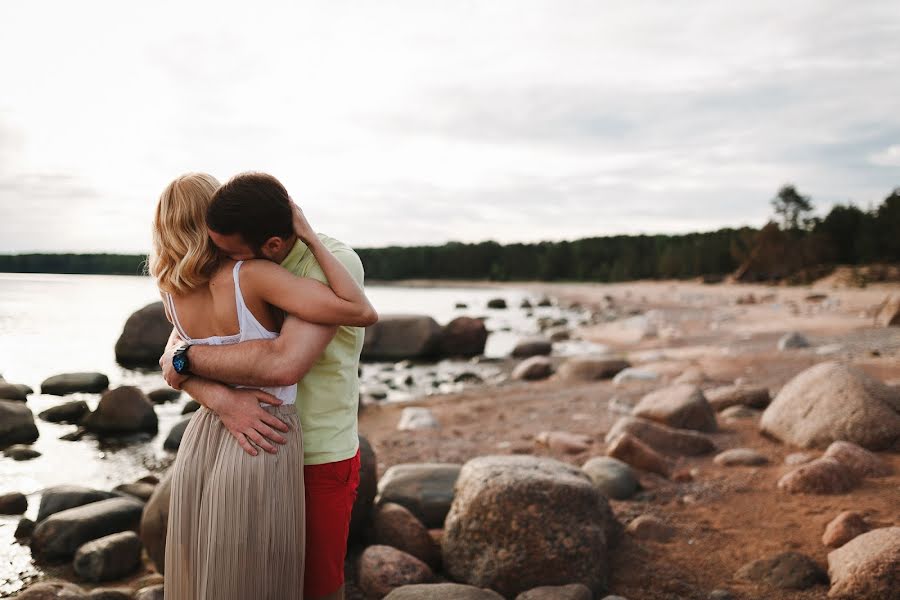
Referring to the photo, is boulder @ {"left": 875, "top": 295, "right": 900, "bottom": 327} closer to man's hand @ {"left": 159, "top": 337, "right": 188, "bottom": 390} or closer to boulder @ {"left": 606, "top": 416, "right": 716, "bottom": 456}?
boulder @ {"left": 606, "top": 416, "right": 716, "bottom": 456}

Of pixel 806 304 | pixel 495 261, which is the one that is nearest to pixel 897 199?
pixel 806 304

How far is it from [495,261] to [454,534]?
9204cm

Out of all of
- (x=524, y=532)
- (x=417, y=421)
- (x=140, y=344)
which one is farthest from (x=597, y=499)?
(x=140, y=344)

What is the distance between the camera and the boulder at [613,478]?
5496 mm

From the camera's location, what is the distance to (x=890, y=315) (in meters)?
16.5

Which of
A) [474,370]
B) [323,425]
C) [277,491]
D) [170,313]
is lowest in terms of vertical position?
[474,370]

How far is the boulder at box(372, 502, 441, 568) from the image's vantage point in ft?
15.0

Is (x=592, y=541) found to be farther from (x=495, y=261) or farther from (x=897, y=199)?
(x=495, y=261)

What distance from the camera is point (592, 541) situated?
415cm

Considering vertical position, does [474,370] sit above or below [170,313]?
below

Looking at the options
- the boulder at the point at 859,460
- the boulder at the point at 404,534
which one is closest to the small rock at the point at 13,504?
the boulder at the point at 404,534

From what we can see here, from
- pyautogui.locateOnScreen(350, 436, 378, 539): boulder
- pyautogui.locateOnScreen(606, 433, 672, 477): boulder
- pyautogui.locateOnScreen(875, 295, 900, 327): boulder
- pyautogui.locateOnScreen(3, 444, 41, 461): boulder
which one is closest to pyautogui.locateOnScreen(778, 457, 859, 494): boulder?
pyautogui.locateOnScreen(606, 433, 672, 477): boulder

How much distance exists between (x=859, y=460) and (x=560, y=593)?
10.6 feet

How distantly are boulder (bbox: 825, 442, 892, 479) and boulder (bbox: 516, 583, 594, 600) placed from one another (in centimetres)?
292
